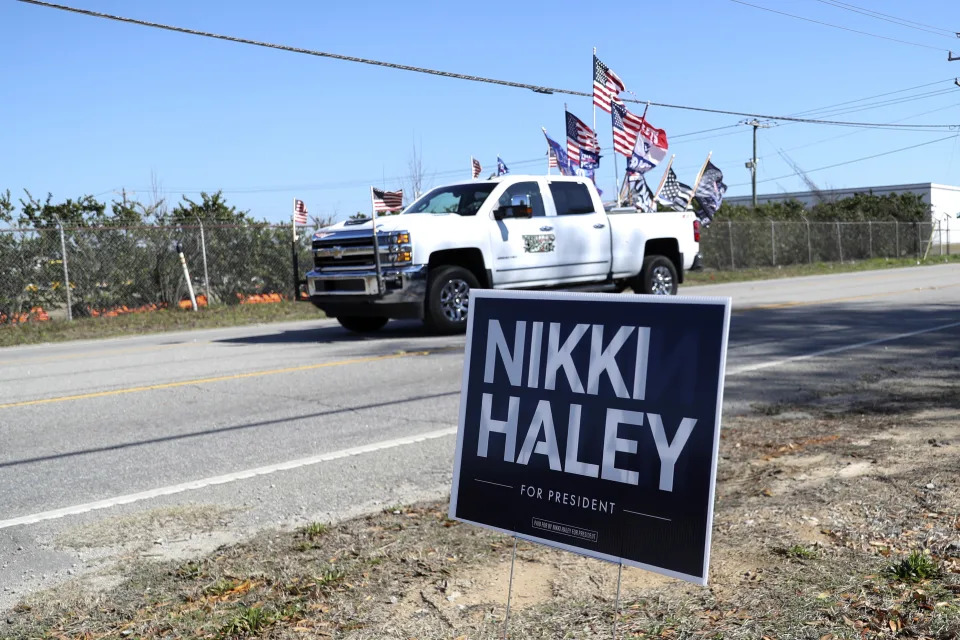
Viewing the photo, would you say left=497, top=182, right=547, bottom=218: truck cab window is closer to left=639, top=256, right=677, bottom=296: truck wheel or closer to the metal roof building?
left=639, top=256, right=677, bottom=296: truck wheel

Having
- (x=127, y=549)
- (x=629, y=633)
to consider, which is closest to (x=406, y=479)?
(x=127, y=549)

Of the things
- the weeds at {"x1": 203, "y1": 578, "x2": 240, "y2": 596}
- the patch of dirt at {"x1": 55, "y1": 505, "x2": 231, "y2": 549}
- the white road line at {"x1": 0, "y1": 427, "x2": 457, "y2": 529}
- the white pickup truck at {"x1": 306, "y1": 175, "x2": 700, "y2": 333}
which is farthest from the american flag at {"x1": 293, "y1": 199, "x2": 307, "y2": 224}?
the weeds at {"x1": 203, "y1": 578, "x2": 240, "y2": 596}

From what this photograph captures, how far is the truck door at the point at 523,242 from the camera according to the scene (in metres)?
13.4

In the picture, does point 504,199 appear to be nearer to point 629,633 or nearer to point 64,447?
point 64,447

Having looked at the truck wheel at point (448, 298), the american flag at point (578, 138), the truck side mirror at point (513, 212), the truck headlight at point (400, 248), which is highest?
the american flag at point (578, 138)

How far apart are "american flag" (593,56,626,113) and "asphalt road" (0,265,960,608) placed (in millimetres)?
10968

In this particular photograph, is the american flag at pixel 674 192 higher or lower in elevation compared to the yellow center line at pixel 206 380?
higher

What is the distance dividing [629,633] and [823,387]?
5618mm

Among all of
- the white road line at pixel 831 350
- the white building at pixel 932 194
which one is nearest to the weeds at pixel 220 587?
the white road line at pixel 831 350

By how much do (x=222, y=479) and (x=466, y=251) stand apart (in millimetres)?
7839

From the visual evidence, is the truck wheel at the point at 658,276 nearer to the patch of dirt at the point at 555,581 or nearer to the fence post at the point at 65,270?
the patch of dirt at the point at 555,581

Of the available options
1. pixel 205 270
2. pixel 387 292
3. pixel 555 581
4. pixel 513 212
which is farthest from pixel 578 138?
pixel 555 581

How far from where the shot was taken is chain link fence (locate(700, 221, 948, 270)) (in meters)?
32.3

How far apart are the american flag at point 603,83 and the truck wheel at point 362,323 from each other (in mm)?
11995
